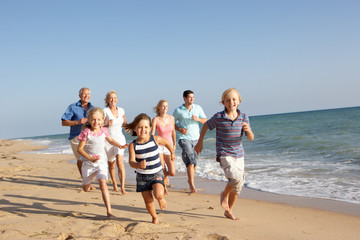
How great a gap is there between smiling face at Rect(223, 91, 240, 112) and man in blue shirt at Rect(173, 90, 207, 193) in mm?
1937

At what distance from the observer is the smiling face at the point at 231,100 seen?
4.00m

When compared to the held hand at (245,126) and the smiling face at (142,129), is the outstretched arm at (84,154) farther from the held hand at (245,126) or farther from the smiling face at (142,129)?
the held hand at (245,126)

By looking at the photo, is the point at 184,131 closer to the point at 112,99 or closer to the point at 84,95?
the point at 112,99

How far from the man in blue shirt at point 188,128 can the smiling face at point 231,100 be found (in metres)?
1.94

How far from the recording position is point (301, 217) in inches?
165

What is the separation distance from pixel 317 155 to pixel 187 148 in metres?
6.72

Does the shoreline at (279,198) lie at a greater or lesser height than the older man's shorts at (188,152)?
lesser

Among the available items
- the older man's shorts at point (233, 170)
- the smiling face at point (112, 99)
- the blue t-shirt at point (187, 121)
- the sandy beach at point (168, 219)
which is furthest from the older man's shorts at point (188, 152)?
the older man's shorts at point (233, 170)

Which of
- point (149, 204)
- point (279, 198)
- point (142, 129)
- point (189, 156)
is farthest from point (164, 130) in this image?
point (279, 198)

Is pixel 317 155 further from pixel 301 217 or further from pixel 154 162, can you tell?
pixel 154 162

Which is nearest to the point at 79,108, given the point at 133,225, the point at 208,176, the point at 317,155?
the point at 133,225

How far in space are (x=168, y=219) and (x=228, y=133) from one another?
4.34ft

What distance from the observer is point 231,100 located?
3992mm

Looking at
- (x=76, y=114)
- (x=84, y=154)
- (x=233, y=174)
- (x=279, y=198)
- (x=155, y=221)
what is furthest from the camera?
(x=76, y=114)
